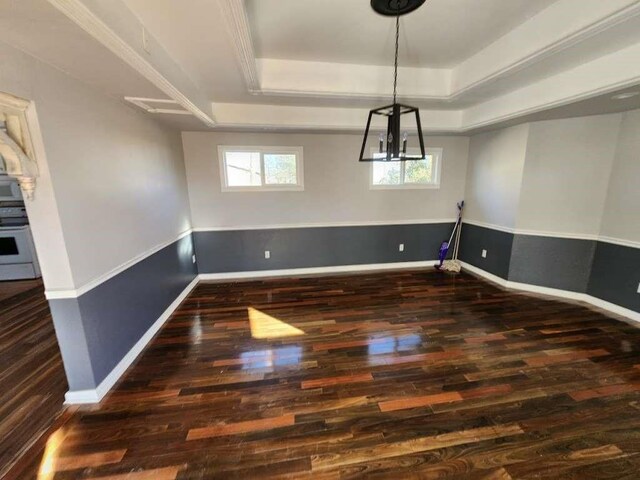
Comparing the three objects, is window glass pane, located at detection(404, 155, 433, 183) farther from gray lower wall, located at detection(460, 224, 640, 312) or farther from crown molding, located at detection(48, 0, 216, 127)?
crown molding, located at detection(48, 0, 216, 127)

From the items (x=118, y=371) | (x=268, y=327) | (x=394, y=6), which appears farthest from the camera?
(x=268, y=327)

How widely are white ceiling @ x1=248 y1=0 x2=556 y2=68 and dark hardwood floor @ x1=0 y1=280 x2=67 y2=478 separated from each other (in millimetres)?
3244

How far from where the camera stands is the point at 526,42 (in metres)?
2.23

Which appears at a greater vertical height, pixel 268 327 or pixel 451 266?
pixel 451 266

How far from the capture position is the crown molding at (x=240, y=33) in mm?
1527

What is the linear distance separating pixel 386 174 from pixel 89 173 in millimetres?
3893

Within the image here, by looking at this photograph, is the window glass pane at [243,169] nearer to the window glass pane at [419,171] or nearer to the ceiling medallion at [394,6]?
the window glass pane at [419,171]

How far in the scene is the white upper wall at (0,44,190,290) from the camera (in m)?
1.62

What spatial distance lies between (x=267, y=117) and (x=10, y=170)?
2.59 m

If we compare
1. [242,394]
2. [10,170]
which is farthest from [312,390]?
[10,170]

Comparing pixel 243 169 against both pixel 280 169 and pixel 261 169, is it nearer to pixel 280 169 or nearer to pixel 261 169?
pixel 261 169

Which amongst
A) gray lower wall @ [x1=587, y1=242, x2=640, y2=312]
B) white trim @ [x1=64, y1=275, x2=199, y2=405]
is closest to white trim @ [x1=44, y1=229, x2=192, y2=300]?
white trim @ [x1=64, y1=275, x2=199, y2=405]

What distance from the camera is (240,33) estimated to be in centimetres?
181

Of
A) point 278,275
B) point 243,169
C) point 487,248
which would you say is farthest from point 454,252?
point 243,169
